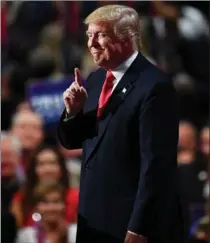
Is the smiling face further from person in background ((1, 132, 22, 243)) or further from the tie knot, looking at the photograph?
person in background ((1, 132, 22, 243))

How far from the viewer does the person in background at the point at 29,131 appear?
6.86 metres

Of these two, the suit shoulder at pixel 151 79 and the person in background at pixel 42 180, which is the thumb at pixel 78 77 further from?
the person in background at pixel 42 180

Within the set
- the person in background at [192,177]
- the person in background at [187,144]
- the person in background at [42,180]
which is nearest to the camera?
the person in background at [42,180]

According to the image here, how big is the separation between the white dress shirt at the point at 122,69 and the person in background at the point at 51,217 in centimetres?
192

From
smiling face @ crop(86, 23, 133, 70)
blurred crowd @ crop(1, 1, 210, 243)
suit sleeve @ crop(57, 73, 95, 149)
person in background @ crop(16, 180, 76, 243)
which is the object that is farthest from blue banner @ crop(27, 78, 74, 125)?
smiling face @ crop(86, 23, 133, 70)

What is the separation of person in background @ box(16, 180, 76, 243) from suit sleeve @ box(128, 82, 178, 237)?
1.93 metres

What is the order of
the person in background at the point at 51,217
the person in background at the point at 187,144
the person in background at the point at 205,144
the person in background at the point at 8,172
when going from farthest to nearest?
the person in background at the point at 187,144 < the person in background at the point at 205,144 < the person in background at the point at 8,172 < the person in background at the point at 51,217

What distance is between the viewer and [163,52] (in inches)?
347

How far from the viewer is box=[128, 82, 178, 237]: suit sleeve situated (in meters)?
3.10

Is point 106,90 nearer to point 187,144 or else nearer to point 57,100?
point 57,100

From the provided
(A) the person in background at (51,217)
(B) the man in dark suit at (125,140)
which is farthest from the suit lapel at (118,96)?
(A) the person in background at (51,217)

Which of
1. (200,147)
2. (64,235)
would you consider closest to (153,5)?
(200,147)

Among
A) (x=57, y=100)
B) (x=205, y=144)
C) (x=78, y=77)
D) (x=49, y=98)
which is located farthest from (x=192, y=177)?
(x=78, y=77)

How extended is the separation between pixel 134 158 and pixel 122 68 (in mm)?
296
